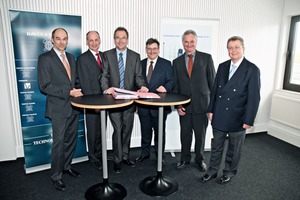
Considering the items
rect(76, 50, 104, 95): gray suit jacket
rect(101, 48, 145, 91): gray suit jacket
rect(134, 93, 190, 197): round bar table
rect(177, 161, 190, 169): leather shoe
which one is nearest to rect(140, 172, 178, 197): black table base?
rect(134, 93, 190, 197): round bar table

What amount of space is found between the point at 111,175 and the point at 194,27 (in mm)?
2454

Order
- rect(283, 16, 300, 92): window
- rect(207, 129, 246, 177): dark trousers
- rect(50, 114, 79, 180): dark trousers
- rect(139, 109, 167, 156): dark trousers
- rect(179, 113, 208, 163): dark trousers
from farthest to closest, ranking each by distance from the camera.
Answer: rect(283, 16, 300, 92): window < rect(139, 109, 167, 156): dark trousers < rect(179, 113, 208, 163): dark trousers < rect(207, 129, 246, 177): dark trousers < rect(50, 114, 79, 180): dark trousers

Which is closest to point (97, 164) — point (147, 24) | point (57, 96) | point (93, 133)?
point (93, 133)

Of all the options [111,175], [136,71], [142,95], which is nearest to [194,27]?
[136,71]

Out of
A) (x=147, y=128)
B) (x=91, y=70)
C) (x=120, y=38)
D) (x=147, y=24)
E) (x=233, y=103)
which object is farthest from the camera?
(x=147, y=24)

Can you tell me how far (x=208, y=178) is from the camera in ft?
8.95

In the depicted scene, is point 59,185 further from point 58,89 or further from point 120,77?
point 120,77

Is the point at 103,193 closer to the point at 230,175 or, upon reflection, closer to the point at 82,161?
the point at 82,161

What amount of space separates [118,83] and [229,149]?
62.6 inches

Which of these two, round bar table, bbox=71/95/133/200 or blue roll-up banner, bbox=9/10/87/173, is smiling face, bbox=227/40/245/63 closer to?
round bar table, bbox=71/95/133/200

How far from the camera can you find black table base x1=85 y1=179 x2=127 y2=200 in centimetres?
234

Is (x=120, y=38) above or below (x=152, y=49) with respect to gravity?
above

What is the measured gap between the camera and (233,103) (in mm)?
2482

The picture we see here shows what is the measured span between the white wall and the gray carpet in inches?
29.7
